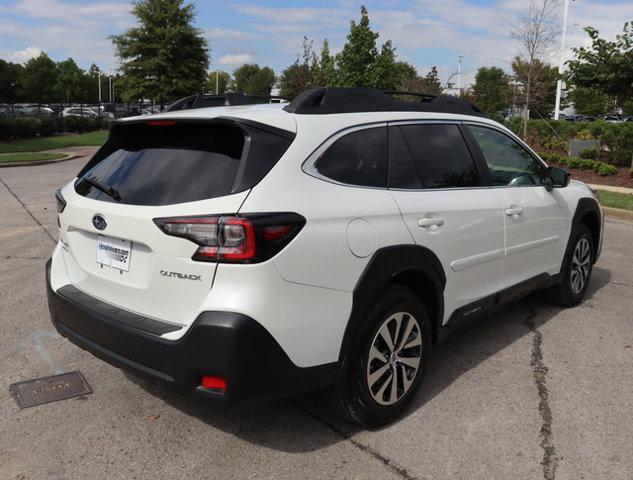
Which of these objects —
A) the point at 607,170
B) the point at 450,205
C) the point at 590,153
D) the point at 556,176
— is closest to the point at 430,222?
the point at 450,205

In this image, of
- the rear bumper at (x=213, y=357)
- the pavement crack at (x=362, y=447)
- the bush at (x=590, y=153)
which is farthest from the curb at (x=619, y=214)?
the rear bumper at (x=213, y=357)

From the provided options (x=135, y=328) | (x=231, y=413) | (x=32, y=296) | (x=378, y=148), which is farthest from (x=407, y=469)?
(x=32, y=296)

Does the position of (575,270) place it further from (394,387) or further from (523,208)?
(394,387)

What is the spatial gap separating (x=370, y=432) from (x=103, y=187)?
194 centimetres

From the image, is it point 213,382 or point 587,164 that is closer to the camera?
point 213,382

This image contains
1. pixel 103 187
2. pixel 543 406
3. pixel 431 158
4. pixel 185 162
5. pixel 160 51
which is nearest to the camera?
pixel 185 162

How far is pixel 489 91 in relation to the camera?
183ft

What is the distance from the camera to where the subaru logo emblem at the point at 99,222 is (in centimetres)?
300

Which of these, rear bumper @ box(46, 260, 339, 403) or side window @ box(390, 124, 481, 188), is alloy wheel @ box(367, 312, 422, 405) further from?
side window @ box(390, 124, 481, 188)

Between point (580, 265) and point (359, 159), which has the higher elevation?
point (359, 159)

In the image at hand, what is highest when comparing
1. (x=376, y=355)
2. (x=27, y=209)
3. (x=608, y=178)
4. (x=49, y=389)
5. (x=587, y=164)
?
(x=587, y=164)

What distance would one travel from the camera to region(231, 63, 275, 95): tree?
109 metres

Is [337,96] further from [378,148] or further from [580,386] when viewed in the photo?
[580,386]

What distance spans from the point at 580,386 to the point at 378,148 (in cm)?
204
